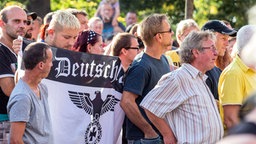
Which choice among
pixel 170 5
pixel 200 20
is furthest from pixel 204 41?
pixel 200 20

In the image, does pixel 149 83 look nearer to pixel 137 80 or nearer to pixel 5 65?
pixel 137 80

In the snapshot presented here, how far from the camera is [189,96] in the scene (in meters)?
5.96

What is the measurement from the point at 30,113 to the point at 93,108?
105 centimetres

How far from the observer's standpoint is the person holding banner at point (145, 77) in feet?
21.8

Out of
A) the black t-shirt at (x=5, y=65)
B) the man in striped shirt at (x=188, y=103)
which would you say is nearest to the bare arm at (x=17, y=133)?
the black t-shirt at (x=5, y=65)

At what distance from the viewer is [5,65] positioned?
6559 millimetres

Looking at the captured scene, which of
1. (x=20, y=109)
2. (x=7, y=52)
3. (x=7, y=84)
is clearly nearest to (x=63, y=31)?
(x=7, y=52)

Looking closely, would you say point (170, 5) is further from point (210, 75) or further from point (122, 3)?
point (210, 75)

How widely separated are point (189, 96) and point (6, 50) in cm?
182

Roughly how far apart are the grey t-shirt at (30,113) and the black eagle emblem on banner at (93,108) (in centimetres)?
70

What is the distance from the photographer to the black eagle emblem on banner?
6.65 metres

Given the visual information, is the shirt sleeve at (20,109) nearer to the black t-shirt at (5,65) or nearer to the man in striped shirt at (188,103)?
the black t-shirt at (5,65)

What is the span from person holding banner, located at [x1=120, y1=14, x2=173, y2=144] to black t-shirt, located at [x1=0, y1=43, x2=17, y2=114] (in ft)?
3.50

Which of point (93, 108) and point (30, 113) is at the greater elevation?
point (30, 113)
